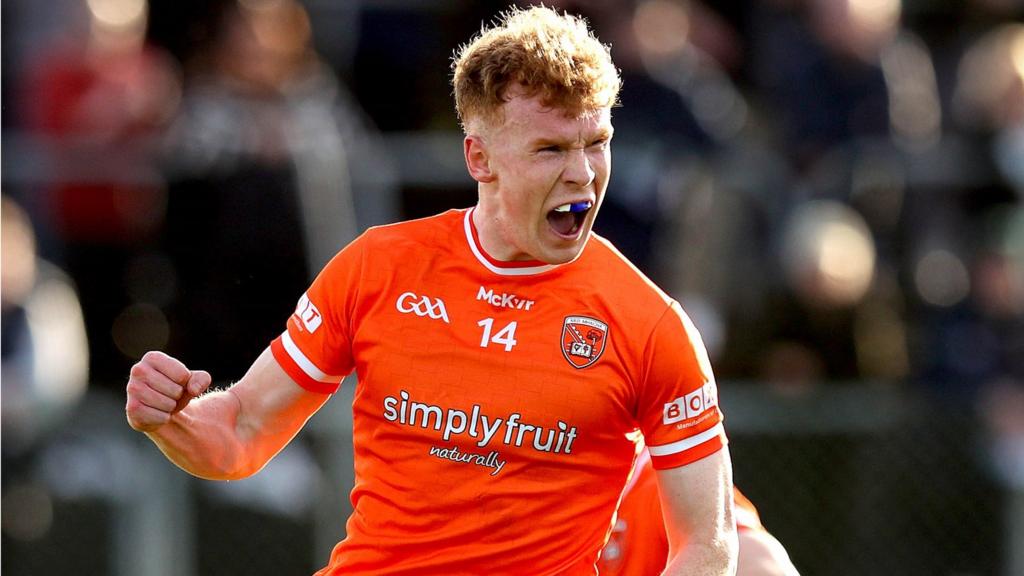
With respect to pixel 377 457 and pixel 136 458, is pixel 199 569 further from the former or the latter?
pixel 377 457

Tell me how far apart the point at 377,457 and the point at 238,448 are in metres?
0.46

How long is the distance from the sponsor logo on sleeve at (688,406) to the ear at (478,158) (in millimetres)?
940

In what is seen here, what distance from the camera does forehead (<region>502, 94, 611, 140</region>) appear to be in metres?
5.09

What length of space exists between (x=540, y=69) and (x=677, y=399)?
3.59 ft

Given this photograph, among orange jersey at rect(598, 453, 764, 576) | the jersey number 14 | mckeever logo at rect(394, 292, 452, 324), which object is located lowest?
orange jersey at rect(598, 453, 764, 576)

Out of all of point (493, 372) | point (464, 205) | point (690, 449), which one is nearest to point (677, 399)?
point (690, 449)

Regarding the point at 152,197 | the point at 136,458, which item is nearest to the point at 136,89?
the point at 152,197

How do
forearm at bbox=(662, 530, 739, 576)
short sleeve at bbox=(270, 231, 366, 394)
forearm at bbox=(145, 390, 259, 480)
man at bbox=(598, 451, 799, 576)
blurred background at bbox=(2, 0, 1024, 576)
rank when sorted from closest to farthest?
1. forearm at bbox=(662, 530, 739, 576)
2. forearm at bbox=(145, 390, 259, 480)
3. short sleeve at bbox=(270, 231, 366, 394)
4. man at bbox=(598, 451, 799, 576)
5. blurred background at bbox=(2, 0, 1024, 576)

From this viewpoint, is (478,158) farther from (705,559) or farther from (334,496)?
(334,496)

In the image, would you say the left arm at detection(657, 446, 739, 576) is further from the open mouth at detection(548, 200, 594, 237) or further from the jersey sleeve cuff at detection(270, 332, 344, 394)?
the jersey sleeve cuff at detection(270, 332, 344, 394)

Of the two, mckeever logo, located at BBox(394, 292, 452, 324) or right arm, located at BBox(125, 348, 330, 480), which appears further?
mckeever logo, located at BBox(394, 292, 452, 324)

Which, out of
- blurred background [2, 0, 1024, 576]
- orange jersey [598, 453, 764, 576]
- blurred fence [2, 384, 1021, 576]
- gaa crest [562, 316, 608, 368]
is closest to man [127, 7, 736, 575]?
gaa crest [562, 316, 608, 368]

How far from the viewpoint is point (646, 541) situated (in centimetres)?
578

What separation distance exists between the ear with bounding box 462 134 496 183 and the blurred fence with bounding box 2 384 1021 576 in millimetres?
4708
